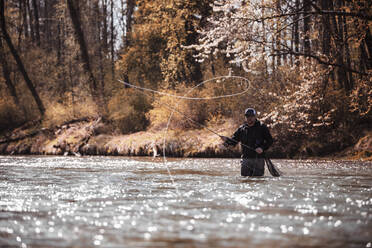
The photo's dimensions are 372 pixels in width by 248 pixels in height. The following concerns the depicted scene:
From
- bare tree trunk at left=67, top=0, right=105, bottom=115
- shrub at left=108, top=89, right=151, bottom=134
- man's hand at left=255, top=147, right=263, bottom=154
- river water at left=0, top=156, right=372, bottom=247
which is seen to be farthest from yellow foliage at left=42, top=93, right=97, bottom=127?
man's hand at left=255, top=147, right=263, bottom=154

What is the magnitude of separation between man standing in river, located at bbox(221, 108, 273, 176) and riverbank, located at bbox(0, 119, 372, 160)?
594cm

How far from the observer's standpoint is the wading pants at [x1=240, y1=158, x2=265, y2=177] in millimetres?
9992

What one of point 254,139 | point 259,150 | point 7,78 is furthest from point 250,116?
point 7,78

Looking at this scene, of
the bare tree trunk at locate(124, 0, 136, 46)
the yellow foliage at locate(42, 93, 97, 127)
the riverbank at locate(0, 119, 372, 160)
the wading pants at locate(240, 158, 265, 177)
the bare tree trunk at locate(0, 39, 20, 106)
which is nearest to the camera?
the wading pants at locate(240, 158, 265, 177)

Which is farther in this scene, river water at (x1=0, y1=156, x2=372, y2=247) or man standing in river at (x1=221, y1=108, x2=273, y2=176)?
man standing in river at (x1=221, y1=108, x2=273, y2=176)

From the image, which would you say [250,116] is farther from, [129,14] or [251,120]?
[129,14]

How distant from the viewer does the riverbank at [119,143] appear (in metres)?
16.8

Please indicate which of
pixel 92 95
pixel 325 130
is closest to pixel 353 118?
pixel 325 130

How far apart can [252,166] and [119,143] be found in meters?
11.5

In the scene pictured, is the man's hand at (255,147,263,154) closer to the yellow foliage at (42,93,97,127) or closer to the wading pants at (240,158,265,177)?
the wading pants at (240,158,265,177)

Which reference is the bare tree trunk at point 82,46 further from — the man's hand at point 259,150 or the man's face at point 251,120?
the man's hand at point 259,150

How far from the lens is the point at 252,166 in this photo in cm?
1012

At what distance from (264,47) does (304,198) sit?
6.17 metres

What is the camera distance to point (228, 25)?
37.6 feet
